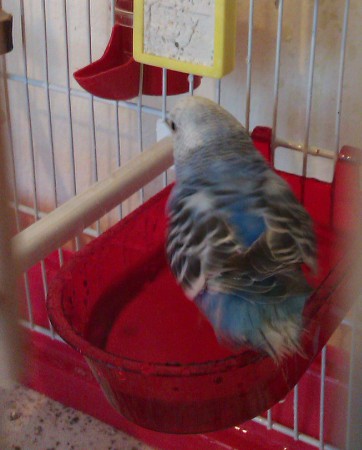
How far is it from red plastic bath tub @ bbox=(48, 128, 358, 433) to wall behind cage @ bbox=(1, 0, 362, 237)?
110mm

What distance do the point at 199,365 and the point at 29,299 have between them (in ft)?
2.13

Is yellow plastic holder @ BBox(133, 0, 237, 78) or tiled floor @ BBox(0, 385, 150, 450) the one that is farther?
tiled floor @ BBox(0, 385, 150, 450)

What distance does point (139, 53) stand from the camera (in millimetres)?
799

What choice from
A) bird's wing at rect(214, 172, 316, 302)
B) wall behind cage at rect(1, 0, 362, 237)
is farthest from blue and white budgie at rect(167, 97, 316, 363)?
wall behind cage at rect(1, 0, 362, 237)

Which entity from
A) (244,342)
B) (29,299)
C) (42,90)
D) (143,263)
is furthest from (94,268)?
(42,90)

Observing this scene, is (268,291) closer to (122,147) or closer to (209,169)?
(209,169)

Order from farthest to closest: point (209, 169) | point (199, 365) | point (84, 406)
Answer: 1. point (84, 406)
2. point (209, 169)
3. point (199, 365)

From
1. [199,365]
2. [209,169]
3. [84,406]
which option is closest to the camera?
[199,365]

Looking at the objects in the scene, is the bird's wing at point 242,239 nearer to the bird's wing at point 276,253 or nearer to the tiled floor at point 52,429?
the bird's wing at point 276,253

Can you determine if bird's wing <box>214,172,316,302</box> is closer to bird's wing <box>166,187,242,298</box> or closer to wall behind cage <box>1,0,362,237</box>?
bird's wing <box>166,187,242,298</box>

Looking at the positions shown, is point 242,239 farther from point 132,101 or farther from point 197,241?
point 132,101

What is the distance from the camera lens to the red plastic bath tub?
1.85ft

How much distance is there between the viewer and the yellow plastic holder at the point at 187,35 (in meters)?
0.74

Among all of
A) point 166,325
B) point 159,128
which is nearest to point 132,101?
point 159,128
